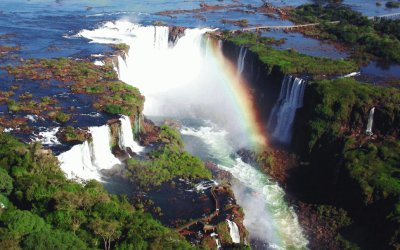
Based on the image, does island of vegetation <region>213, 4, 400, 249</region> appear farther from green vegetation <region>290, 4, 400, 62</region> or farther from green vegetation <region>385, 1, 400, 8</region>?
green vegetation <region>385, 1, 400, 8</region>

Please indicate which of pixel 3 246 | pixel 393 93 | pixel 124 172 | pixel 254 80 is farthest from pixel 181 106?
pixel 3 246

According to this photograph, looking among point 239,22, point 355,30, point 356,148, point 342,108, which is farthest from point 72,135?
point 355,30

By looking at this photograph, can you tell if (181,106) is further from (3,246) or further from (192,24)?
(3,246)

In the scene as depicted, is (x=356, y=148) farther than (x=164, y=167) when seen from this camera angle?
Yes

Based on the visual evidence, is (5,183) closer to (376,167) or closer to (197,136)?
(197,136)

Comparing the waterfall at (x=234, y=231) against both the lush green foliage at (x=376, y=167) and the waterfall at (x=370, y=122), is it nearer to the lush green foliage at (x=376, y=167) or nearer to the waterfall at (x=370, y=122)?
the lush green foliage at (x=376, y=167)

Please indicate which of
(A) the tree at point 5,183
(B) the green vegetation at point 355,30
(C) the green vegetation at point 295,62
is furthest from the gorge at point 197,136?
(B) the green vegetation at point 355,30
